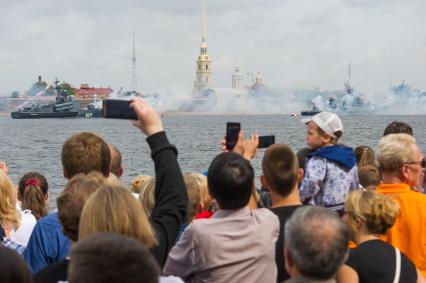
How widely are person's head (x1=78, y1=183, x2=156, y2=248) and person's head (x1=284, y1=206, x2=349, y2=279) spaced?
573 millimetres

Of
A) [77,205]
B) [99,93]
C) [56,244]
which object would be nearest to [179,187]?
[77,205]

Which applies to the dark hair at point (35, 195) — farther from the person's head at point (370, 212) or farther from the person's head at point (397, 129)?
the person's head at point (370, 212)

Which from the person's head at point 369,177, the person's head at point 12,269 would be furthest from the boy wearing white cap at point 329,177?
the person's head at point 12,269

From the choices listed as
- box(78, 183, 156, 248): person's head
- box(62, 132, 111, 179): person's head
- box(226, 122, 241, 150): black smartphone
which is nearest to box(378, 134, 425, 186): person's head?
box(226, 122, 241, 150): black smartphone

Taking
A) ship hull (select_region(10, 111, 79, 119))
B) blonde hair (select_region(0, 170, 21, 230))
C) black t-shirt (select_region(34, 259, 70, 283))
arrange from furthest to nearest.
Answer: ship hull (select_region(10, 111, 79, 119)) < blonde hair (select_region(0, 170, 21, 230)) < black t-shirt (select_region(34, 259, 70, 283))

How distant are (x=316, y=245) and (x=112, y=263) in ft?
3.62

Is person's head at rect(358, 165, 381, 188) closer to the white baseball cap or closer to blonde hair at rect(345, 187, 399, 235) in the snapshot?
the white baseball cap

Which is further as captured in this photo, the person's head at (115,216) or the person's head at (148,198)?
the person's head at (148,198)

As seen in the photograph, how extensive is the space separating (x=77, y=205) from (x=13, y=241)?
205 cm

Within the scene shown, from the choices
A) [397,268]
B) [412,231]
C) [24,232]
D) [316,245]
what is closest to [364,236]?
[397,268]

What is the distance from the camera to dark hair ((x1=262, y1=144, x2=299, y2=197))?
4676mm

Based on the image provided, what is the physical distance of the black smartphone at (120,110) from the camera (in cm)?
364

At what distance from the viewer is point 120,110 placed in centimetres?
366

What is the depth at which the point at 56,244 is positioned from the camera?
430cm
